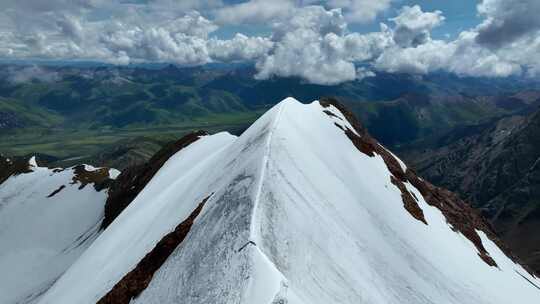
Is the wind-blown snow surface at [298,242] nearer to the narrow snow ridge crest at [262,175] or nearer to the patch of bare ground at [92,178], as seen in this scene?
the narrow snow ridge crest at [262,175]

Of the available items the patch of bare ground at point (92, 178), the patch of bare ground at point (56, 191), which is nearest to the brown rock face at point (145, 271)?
the patch of bare ground at point (92, 178)

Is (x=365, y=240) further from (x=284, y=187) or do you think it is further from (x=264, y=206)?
(x=264, y=206)

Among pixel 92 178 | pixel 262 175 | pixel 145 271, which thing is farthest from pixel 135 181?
pixel 262 175

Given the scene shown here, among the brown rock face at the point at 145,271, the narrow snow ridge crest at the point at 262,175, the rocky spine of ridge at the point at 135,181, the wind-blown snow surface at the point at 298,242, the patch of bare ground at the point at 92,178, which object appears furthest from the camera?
the patch of bare ground at the point at 92,178

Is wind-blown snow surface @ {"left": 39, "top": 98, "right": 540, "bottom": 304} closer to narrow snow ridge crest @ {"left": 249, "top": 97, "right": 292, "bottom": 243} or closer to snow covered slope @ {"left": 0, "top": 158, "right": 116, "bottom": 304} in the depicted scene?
narrow snow ridge crest @ {"left": 249, "top": 97, "right": 292, "bottom": 243}

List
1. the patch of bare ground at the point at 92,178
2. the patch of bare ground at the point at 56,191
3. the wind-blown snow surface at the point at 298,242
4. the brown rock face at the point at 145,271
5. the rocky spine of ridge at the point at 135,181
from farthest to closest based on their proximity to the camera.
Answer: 1. the patch of bare ground at the point at 56,191
2. the patch of bare ground at the point at 92,178
3. the rocky spine of ridge at the point at 135,181
4. the brown rock face at the point at 145,271
5. the wind-blown snow surface at the point at 298,242

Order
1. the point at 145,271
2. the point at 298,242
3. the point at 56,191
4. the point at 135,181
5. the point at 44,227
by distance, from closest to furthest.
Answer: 1. the point at 298,242
2. the point at 145,271
3. the point at 135,181
4. the point at 44,227
5. the point at 56,191

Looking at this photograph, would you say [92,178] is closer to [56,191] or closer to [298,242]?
[56,191]
